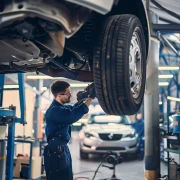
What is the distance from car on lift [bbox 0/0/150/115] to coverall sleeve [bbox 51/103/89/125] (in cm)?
68

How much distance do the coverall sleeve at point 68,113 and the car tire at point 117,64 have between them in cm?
89

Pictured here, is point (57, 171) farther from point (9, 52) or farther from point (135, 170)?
point (135, 170)

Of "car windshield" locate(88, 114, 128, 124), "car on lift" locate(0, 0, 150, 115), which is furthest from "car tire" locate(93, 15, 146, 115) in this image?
"car windshield" locate(88, 114, 128, 124)

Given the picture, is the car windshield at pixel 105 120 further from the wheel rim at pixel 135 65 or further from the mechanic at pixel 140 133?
the wheel rim at pixel 135 65

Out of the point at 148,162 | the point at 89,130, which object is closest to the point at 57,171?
the point at 148,162

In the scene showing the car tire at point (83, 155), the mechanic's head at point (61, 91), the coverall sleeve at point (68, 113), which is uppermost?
the mechanic's head at point (61, 91)

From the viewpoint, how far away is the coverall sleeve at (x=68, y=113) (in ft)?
9.82

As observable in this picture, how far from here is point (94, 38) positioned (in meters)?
2.11

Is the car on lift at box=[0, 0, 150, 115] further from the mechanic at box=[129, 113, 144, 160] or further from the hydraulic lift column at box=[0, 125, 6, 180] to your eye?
the mechanic at box=[129, 113, 144, 160]

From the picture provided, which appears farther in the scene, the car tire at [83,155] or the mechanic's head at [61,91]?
the car tire at [83,155]

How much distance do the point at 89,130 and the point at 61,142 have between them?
165 inches

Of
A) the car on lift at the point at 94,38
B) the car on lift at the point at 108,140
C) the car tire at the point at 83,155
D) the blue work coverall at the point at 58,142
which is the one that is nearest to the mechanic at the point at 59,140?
the blue work coverall at the point at 58,142

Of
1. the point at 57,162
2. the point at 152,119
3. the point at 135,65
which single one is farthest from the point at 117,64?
the point at 152,119

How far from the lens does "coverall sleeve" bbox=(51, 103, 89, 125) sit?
299cm
